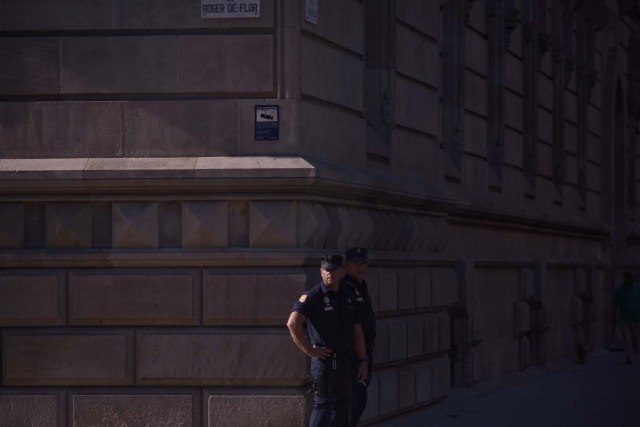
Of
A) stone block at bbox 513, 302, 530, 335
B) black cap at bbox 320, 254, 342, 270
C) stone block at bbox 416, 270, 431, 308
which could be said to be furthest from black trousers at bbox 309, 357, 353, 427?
stone block at bbox 513, 302, 530, 335

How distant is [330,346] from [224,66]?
2.96 metres

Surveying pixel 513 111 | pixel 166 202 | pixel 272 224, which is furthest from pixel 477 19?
pixel 166 202

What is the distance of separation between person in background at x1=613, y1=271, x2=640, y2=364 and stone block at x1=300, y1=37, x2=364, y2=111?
43.0 feet

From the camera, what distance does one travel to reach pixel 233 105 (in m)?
13.6

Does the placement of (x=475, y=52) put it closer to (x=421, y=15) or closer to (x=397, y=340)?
(x=421, y=15)

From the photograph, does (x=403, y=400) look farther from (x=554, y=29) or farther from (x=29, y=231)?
(x=554, y=29)

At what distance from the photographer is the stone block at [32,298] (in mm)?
13453

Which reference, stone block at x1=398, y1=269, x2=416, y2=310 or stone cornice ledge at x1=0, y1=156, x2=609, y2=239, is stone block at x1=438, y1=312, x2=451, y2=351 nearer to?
stone block at x1=398, y1=269, x2=416, y2=310

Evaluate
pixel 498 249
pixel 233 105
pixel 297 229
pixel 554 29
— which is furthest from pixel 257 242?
pixel 554 29

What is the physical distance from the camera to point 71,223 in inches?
530

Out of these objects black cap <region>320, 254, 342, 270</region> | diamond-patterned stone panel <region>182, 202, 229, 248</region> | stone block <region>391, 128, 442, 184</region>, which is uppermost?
stone block <region>391, 128, 442, 184</region>

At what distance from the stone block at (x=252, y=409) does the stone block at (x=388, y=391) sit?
1968 millimetres

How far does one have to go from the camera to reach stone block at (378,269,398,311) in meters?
15.1

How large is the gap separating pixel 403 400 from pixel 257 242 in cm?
331
